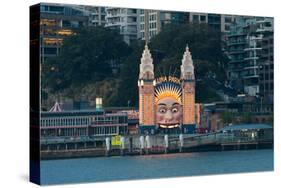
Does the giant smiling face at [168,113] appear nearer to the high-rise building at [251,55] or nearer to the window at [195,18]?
the high-rise building at [251,55]

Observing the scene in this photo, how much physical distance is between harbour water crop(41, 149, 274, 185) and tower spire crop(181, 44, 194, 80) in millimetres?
1649

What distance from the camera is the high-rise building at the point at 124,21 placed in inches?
730

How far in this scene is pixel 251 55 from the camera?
68.4 feet

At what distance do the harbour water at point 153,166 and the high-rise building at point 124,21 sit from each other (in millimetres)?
2484

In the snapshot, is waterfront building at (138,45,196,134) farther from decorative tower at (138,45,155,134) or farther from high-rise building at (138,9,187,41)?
high-rise building at (138,9,187,41)

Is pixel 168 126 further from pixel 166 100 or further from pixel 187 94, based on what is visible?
pixel 187 94

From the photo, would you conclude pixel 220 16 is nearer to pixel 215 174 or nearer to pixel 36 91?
pixel 215 174

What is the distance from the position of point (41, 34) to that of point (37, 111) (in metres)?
1.45

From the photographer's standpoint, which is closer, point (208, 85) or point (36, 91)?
point (36, 91)

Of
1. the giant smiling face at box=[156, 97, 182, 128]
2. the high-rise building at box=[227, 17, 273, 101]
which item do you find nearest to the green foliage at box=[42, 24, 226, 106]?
the giant smiling face at box=[156, 97, 182, 128]

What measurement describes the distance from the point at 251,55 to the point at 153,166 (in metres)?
3.80

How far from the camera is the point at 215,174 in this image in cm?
1950

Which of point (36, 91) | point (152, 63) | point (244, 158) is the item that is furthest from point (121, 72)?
point (244, 158)

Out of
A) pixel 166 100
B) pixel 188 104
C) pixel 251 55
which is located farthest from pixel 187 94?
pixel 251 55
